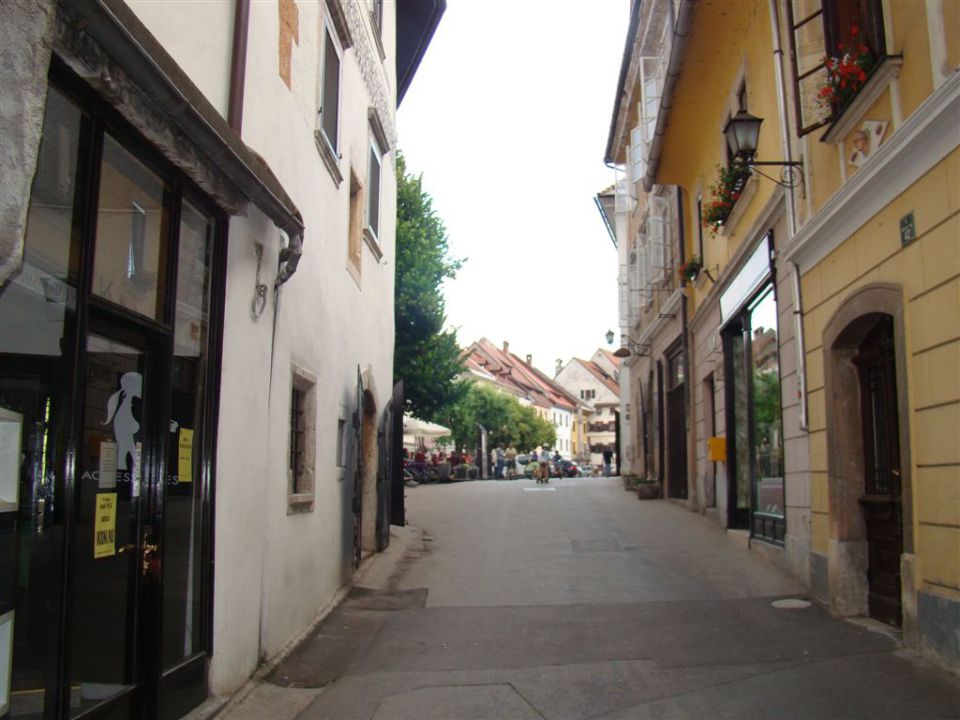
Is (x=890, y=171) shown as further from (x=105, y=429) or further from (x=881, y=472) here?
(x=105, y=429)

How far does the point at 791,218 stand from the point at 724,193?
9.62 ft

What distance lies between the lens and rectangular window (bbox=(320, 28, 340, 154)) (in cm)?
882

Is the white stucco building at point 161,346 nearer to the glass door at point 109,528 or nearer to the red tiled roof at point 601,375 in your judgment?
the glass door at point 109,528

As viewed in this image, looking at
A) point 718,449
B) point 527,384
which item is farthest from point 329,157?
point 527,384

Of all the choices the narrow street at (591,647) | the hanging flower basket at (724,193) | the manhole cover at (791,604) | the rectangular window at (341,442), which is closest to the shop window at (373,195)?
the rectangular window at (341,442)

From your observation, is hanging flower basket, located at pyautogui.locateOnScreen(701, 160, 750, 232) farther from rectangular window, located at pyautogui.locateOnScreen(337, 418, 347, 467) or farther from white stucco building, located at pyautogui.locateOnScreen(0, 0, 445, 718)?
rectangular window, located at pyautogui.locateOnScreen(337, 418, 347, 467)

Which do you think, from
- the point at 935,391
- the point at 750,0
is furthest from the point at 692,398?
the point at 935,391

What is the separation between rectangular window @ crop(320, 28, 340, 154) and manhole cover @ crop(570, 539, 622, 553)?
6052mm

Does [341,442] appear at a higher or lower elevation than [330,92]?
lower

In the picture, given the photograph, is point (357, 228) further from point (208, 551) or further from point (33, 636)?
point (33, 636)

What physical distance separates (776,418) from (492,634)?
4.64 meters

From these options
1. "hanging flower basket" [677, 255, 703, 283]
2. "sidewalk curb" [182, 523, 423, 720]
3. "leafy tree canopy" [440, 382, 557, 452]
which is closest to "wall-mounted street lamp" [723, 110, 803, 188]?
"sidewalk curb" [182, 523, 423, 720]

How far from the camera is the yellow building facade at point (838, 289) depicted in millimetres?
5871

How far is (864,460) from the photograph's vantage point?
783 cm
